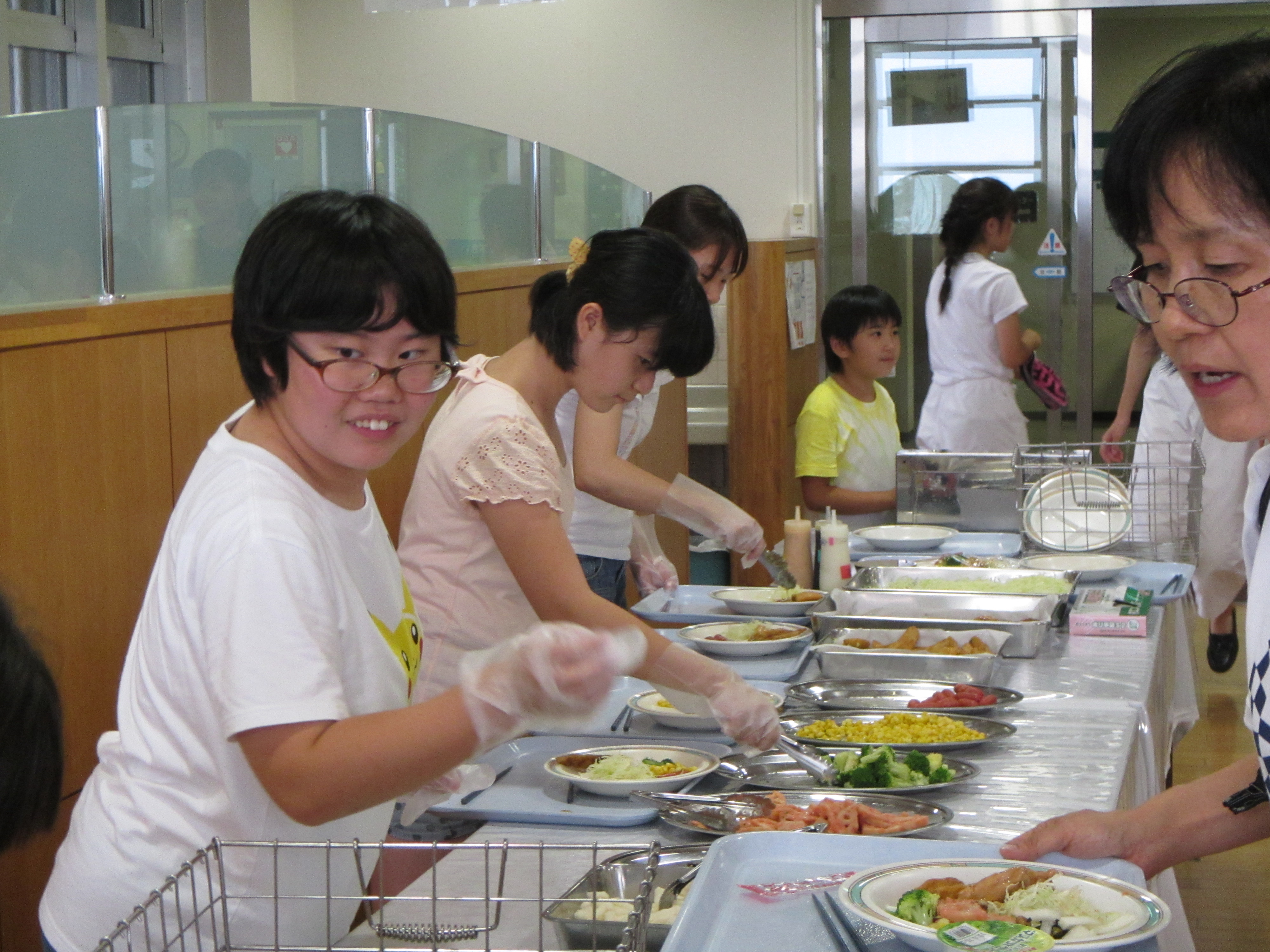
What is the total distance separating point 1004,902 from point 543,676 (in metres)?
0.46

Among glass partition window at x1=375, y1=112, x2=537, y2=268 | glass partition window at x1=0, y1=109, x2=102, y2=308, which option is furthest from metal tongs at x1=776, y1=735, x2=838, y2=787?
glass partition window at x1=375, y1=112, x2=537, y2=268

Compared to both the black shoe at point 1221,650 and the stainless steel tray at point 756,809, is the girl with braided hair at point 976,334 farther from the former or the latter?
the stainless steel tray at point 756,809

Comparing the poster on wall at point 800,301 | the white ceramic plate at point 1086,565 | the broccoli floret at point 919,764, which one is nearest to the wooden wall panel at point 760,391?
the poster on wall at point 800,301

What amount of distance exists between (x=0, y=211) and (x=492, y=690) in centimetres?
130

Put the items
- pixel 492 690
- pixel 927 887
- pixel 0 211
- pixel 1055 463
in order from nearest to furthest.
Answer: pixel 492 690, pixel 927 887, pixel 0 211, pixel 1055 463

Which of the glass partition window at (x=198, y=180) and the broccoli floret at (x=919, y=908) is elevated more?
the glass partition window at (x=198, y=180)

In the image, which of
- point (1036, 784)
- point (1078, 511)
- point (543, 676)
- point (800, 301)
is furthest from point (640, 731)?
point (800, 301)

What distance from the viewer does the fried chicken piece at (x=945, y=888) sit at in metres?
1.18

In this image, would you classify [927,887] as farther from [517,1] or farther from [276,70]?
[276,70]

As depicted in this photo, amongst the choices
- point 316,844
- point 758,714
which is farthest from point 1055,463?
point 316,844

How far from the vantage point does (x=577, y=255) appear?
7.25 ft

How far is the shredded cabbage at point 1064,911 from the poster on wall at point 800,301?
406 cm

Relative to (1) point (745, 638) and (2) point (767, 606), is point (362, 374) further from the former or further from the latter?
(2) point (767, 606)

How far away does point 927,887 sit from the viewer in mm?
1190
